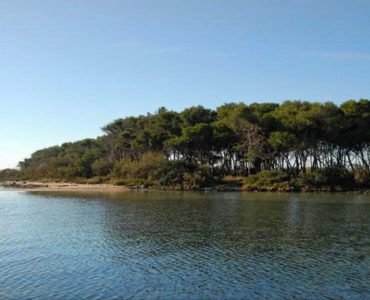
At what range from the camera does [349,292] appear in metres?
13.5

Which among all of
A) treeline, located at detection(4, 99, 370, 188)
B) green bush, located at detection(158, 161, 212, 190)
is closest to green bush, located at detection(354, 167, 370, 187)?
treeline, located at detection(4, 99, 370, 188)

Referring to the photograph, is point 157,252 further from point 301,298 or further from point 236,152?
point 236,152

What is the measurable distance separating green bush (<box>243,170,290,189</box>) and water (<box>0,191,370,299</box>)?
83.9 feet

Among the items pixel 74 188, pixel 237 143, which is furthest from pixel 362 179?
pixel 74 188

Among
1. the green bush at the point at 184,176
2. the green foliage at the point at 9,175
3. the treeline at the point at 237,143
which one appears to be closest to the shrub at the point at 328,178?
the treeline at the point at 237,143

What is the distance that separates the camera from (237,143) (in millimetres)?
69562

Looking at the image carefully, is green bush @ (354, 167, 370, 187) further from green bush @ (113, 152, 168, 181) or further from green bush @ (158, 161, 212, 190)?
green bush @ (113, 152, 168, 181)

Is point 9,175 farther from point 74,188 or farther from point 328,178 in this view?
point 328,178

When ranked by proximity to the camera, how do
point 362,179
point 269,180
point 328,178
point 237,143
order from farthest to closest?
point 237,143
point 269,180
point 362,179
point 328,178

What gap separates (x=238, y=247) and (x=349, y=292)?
25.4 ft

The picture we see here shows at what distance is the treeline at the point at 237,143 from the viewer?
60.2 m

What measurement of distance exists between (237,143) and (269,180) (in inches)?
438

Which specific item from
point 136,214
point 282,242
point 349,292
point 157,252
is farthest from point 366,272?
point 136,214

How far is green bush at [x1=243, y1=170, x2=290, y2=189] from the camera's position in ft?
197
